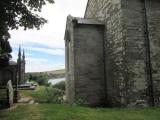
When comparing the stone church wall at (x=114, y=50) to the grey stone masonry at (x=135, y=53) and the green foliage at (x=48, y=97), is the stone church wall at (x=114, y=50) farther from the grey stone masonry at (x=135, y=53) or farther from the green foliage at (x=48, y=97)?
the green foliage at (x=48, y=97)

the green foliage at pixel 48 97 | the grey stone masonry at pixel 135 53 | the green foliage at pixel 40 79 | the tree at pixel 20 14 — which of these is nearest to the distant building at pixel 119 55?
the grey stone masonry at pixel 135 53

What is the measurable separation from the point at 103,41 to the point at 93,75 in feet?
8.07

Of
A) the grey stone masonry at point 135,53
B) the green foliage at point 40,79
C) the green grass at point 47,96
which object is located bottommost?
the green grass at point 47,96

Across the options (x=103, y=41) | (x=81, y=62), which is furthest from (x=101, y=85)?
(x=103, y=41)

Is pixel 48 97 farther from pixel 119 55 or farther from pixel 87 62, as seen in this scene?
pixel 119 55

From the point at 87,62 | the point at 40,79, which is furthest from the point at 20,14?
the point at 40,79

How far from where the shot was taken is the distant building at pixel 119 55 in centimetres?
1230

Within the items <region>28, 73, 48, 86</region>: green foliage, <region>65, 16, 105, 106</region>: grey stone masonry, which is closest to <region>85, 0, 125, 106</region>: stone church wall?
<region>65, 16, 105, 106</region>: grey stone masonry

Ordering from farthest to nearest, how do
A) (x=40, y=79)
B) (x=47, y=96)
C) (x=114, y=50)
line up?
(x=40, y=79) < (x=47, y=96) < (x=114, y=50)

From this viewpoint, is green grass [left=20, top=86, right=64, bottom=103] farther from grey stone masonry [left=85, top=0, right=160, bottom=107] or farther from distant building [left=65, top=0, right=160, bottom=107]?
grey stone masonry [left=85, top=0, right=160, bottom=107]

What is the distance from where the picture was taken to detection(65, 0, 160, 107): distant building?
12.3 m

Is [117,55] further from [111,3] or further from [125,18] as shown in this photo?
[111,3]

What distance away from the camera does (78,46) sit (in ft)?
49.3

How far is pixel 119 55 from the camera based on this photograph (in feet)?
42.2
